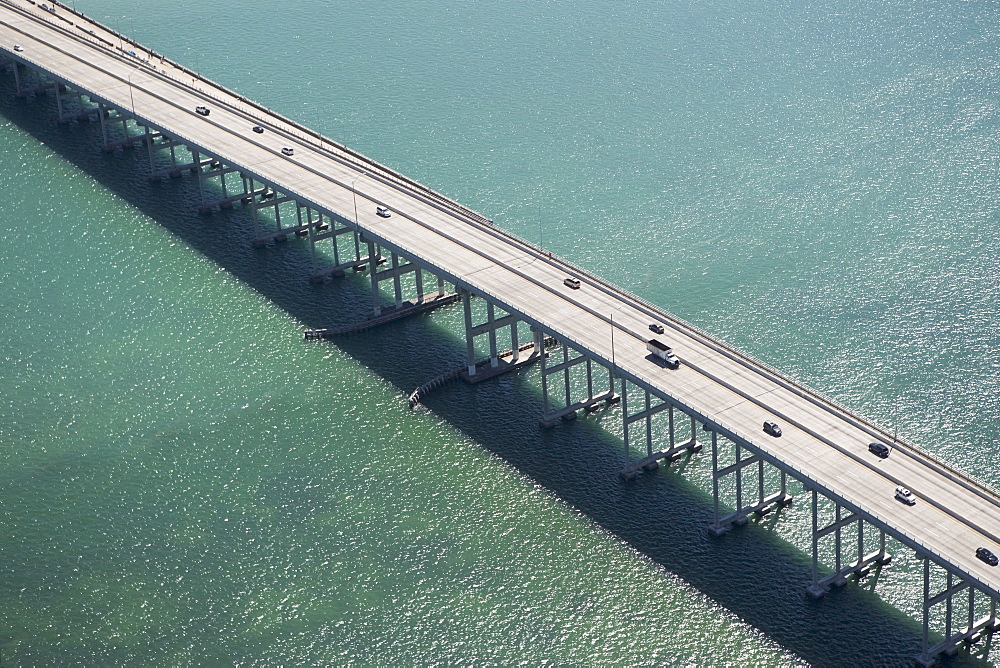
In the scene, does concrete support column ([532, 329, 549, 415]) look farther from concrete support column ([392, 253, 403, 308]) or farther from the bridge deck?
concrete support column ([392, 253, 403, 308])

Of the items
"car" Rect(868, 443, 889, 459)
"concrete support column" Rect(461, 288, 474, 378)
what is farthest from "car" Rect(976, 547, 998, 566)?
"concrete support column" Rect(461, 288, 474, 378)

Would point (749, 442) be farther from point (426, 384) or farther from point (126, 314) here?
point (126, 314)

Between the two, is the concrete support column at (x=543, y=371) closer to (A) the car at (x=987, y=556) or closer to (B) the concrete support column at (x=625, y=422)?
(B) the concrete support column at (x=625, y=422)

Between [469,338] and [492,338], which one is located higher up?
[469,338]

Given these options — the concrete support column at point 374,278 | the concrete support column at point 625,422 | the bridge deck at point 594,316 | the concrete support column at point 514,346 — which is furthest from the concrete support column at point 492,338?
the concrete support column at point 625,422

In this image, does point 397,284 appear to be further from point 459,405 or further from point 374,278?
point 459,405

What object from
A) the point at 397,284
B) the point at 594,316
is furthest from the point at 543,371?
the point at 397,284
